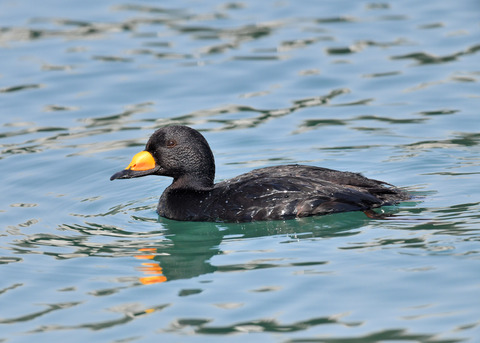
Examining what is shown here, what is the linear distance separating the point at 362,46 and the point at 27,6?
22.5 ft

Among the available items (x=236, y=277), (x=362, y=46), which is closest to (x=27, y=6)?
(x=362, y=46)

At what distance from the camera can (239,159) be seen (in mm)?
11406

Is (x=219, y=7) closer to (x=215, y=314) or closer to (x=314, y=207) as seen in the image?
(x=314, y=207)

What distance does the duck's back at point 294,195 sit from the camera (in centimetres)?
893

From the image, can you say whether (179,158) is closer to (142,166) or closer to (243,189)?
(142,166)

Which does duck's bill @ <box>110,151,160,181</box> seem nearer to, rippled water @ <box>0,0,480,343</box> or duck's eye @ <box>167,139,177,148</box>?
duck's eye @ <box>167,139,177,148</box>

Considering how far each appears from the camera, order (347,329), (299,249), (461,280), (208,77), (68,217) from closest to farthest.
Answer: (347,329), (461,280), (299,249), (68,217), (208,77)

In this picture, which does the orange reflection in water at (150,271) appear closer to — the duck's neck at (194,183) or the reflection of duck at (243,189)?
the reflection of duck at (243,189)

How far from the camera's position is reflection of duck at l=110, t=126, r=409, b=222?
353 inches

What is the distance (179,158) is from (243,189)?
0.89 metres

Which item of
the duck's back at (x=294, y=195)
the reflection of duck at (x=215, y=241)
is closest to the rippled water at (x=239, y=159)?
the reflection of duck at (x=215, y=241)

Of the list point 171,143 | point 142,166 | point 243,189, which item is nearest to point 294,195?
point 243,189

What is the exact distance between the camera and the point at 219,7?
56.3 feet

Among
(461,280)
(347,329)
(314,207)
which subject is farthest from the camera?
(314,207)
